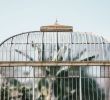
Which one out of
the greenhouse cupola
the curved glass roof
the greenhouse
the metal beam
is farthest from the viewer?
the greenhouse cupola

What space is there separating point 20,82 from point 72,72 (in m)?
3.29

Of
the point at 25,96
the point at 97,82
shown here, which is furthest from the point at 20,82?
the point at 97,82

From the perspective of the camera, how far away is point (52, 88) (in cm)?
2134

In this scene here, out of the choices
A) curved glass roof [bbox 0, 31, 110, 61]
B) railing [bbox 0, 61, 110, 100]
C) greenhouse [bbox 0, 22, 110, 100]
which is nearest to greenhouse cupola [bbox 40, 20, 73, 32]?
curved glass roof [bbox 0, 31, 110, 61]

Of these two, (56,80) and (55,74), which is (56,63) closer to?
(55,74)

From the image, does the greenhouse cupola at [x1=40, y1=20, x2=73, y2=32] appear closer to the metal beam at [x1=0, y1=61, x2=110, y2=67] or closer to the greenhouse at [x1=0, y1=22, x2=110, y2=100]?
the greenhouse at [x1=0, y1=22, x2=110, y2=100]

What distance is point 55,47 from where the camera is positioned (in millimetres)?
22891

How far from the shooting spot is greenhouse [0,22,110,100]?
2108 centimetres

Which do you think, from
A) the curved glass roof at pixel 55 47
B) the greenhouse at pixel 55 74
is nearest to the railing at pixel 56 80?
the greenhouse at pixel 55 74

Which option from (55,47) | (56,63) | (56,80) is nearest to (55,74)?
(56,80)

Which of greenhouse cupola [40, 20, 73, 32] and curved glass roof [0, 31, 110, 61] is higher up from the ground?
greenhouse cupola [40, 20, 73, 32]

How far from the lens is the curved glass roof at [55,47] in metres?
22.4

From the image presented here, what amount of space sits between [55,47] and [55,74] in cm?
233

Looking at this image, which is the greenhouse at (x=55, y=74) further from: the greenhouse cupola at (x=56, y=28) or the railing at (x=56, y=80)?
the greenhouse cupola at (x=56, y=28)
